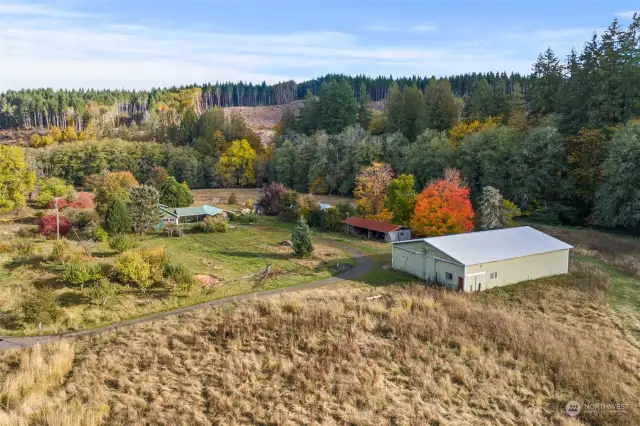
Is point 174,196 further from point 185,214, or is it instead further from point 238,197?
point 238,197

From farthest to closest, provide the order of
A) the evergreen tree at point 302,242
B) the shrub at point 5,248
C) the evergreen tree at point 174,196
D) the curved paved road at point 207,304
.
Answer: the evergreen tree at point 174,196, the evergreen tree at point 302,242, the shrub at point 5,248, the curved paved road at point 207,304

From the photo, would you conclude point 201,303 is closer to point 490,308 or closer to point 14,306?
point 14,306

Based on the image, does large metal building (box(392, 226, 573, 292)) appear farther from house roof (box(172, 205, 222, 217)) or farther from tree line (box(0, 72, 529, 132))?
tree line (box(0, 72, 529, 132))

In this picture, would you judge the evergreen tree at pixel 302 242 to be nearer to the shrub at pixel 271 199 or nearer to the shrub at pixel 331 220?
the shrub at pixel 331 220

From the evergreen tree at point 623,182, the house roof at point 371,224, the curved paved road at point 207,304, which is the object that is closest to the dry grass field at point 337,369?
the curved paved road at point 207,304

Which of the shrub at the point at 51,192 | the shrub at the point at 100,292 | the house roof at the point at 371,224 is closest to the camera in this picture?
the shrub at the point at 100,292

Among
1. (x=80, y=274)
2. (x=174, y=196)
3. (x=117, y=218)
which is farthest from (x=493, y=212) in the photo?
(x=174, y=196)

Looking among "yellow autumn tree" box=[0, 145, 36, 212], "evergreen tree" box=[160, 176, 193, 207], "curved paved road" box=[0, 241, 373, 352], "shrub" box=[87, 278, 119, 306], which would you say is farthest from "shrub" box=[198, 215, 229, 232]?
"yellow autumn tree" box=[0, 145, 36, 212]
